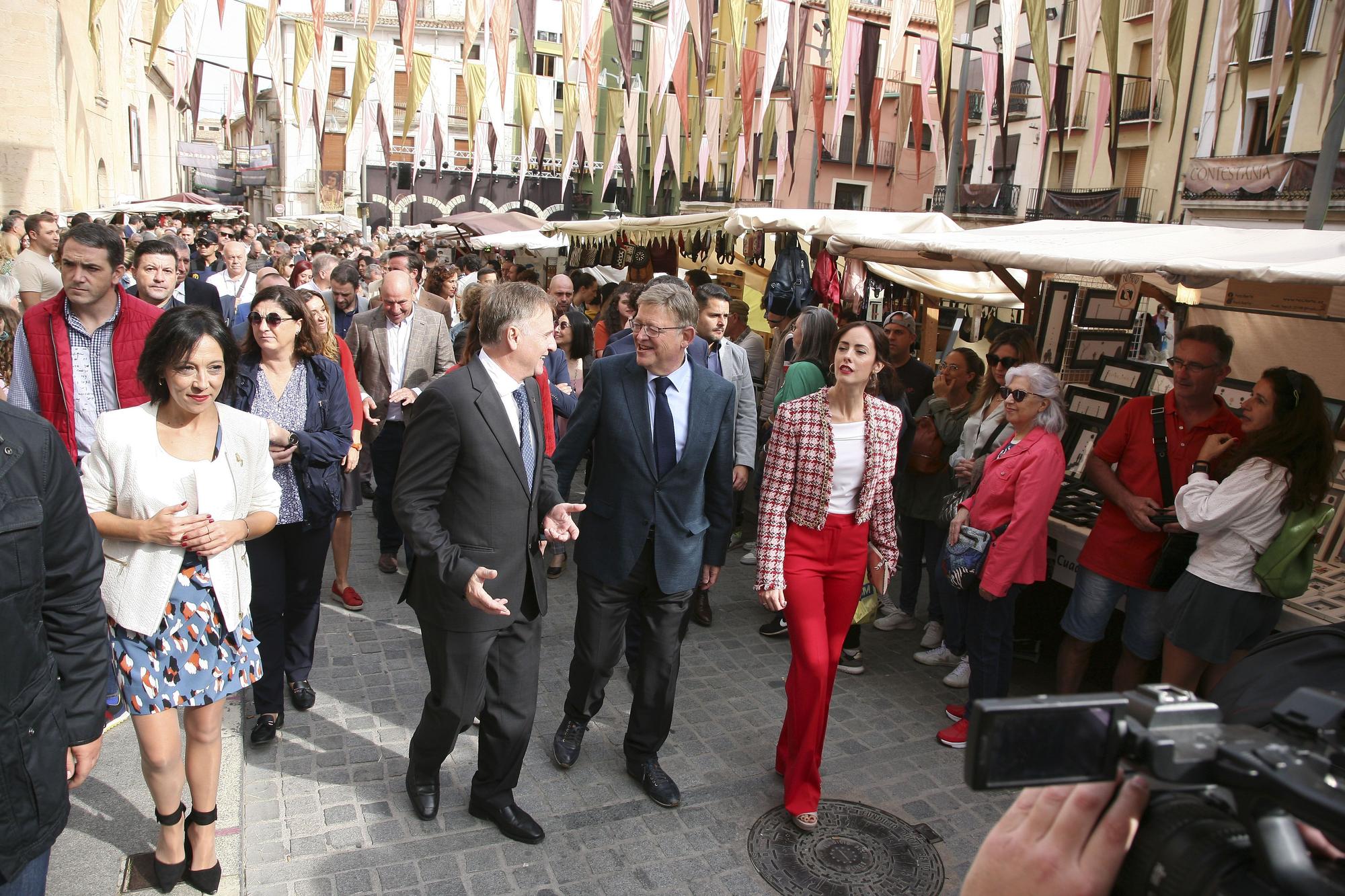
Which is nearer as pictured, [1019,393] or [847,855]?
[847,855]

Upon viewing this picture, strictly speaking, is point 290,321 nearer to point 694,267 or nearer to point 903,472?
point 903,472

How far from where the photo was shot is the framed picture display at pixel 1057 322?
6477mm

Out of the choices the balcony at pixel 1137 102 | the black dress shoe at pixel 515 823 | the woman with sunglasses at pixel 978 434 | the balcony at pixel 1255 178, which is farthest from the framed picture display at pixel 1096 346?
the balcony at pixel 1137 102

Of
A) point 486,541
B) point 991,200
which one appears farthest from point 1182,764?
point 991,200

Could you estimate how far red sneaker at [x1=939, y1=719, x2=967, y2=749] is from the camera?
4.29 m

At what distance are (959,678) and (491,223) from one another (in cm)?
1558

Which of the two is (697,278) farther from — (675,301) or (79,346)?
(79,346)

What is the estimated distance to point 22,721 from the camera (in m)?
1.82

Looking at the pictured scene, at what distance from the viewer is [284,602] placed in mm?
3928

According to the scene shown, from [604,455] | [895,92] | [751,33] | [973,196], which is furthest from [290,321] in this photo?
[895,92]

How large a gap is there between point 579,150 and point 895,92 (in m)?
14.4

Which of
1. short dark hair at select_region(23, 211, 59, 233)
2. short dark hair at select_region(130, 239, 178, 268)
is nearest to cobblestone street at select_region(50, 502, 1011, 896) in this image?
short dark hair at select_region(130, 239, 178, 268)

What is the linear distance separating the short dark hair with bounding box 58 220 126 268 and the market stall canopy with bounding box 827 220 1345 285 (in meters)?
4.35

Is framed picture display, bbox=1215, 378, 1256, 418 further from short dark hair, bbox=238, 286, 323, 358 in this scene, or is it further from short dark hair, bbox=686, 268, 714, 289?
short dark hair, bbox=686, 268, 714, 289
